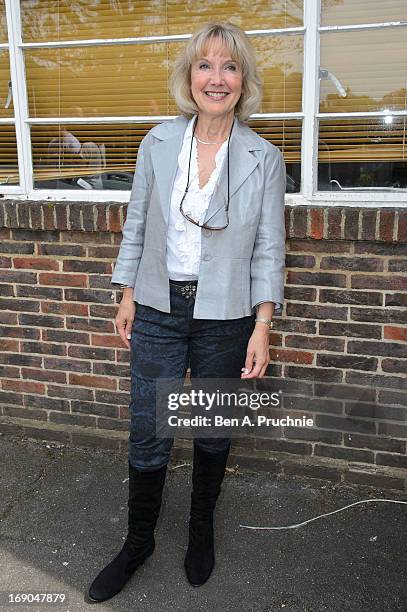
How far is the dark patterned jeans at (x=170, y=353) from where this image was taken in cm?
234

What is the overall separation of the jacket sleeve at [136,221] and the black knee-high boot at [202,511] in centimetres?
77

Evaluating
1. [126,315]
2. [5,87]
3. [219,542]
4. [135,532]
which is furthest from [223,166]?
[5,87]

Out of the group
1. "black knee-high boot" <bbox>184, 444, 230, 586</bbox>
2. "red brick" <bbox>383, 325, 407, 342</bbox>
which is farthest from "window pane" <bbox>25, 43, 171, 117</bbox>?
"black knee-high boot" <bbox>184, 444, 230, 586</bbox>

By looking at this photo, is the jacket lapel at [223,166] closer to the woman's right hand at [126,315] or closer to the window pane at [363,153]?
the woman's right hand at [126,315]

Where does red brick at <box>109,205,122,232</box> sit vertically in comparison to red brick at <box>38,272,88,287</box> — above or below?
above

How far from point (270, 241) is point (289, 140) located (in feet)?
3.31

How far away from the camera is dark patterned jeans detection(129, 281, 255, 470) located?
7.68 ft

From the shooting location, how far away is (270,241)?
2293mm

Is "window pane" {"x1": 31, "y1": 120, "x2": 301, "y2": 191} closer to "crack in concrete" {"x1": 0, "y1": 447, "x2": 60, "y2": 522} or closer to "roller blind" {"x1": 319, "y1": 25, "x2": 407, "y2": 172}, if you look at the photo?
"roller blind" {"x1": 319, "y1": 25, "x2": 407, "y2": 172}

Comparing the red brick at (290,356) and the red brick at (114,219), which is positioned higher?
the red brick at (114,219)

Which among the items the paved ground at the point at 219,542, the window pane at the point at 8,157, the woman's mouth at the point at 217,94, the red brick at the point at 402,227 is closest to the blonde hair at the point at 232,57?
the woman's mouth at the point at 217,94

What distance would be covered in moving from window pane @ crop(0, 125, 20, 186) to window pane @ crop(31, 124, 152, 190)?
0.39 feet

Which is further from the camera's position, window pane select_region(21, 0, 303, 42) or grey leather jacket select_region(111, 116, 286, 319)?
window pane select_region(21, 0, 303, 42)

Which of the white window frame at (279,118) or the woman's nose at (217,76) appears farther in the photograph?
the white window frame at (279,118)
